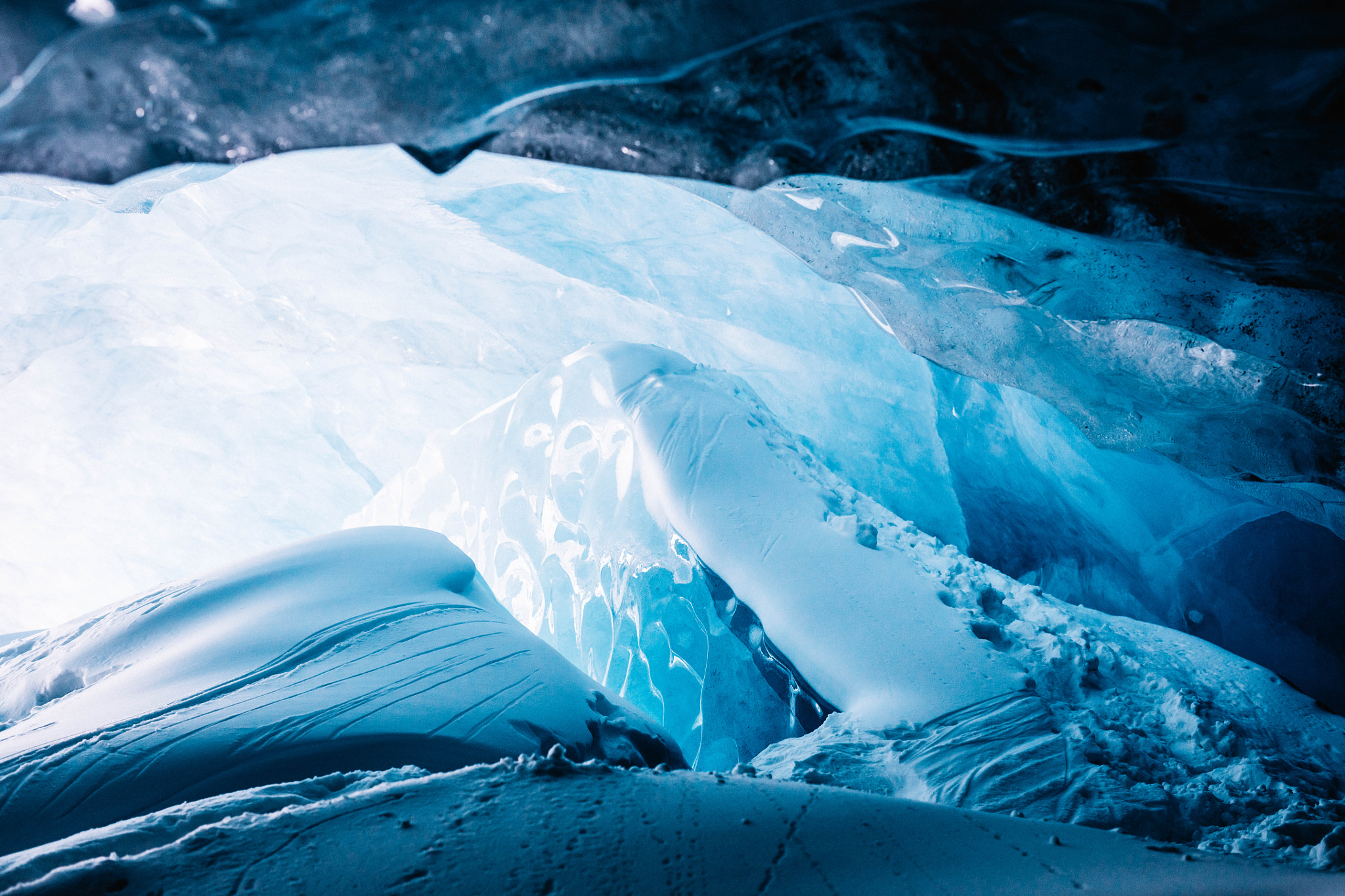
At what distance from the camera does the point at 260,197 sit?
5707mm

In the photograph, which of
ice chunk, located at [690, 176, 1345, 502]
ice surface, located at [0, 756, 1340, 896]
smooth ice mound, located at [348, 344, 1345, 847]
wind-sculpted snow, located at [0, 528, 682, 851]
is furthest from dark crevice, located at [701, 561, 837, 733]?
ice chunk, located at [690, 176, 1345, 502]

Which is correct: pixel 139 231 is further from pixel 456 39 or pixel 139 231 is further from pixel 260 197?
pixel 456 39

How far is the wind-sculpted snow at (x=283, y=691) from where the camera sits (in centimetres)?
188

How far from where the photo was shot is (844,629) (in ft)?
8.92

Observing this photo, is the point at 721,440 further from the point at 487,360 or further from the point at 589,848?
the point at 487,360

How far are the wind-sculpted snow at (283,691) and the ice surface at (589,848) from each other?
63 cm

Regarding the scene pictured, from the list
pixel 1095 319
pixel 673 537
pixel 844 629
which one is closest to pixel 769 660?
pixel 844 629

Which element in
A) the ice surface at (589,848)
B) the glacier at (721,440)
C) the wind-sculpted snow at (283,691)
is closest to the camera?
the ice surface at (589,848)

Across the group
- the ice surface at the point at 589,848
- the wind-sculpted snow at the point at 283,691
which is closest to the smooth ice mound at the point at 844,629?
the ice surface at the point at 589,848

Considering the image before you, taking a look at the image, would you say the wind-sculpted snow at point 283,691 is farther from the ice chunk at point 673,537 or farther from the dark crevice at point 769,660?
the ice chunk at point 673,537

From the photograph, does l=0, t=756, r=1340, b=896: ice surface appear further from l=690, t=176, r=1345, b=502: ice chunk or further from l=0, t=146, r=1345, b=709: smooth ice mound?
l=0, t=146, r=1345, b=709: smooth ice mound

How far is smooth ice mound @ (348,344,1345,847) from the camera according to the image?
82.7 inches

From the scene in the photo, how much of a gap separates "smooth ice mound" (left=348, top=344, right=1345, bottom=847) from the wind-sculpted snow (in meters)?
0.91

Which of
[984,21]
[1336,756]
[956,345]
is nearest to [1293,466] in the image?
[1336,756]
